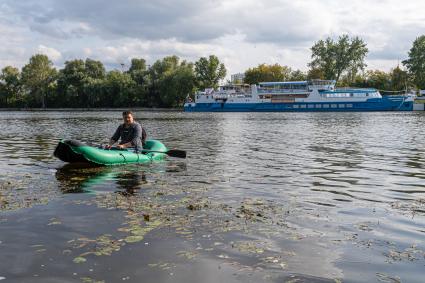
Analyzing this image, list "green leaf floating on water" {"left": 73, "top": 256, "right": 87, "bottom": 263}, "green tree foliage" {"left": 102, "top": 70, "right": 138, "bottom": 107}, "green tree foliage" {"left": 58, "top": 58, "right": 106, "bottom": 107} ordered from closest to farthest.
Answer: "green leaf floating on water" {"left": 73, "top": 256, "right": 87, "bottom": 263} → "green tree foliage" {"left": 102, "top": 70, "right": 138, "bottom": 107} → "green tree foliage" {"left": 58, "top": 58, "right": 106, "bottom": 107}

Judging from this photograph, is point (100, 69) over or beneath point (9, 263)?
over

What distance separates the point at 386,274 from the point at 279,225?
2.47 meters

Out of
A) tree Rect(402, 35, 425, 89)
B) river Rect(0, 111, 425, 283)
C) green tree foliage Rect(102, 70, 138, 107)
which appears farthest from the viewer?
green tree foliage Rect(102, 70, 138, 107)

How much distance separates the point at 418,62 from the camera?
108 meters

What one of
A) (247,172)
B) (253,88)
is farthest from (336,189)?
(253,88)

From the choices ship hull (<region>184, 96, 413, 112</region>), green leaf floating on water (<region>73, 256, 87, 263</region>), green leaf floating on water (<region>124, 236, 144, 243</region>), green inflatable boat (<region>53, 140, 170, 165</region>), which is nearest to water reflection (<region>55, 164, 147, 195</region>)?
green inflatable boat (<region>53, 140, 170, 165</region>)

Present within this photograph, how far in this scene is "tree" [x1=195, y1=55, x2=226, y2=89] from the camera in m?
117

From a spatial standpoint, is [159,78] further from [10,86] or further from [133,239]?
[133,239]

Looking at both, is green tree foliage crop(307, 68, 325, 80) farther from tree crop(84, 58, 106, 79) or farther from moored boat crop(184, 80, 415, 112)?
tree crop(84, 58, 106, 79)

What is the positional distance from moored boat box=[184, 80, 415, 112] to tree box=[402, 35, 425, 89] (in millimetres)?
20942

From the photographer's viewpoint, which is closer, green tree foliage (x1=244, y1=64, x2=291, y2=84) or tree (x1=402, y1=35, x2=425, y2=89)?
tree (x1=402, y1=35, x2=425, y2=89)

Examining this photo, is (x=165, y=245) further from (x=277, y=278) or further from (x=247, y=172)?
(x=247, y=172)

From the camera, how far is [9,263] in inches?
243

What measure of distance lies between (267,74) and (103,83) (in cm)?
4514
